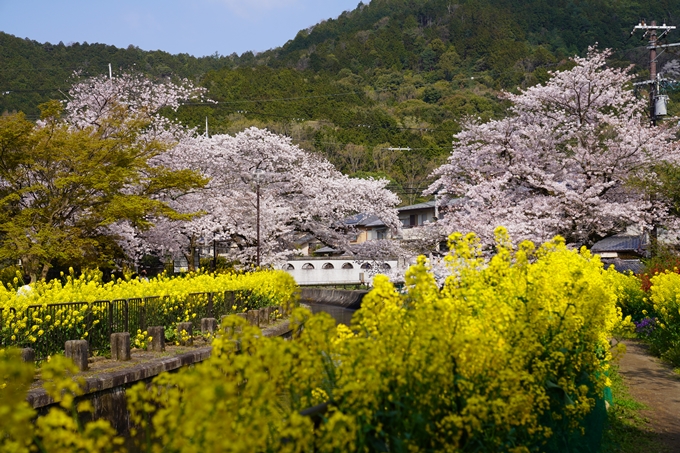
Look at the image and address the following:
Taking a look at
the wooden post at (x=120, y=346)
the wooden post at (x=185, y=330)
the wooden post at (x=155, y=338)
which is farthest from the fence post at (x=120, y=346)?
the wooden post at (x=185, y=330)

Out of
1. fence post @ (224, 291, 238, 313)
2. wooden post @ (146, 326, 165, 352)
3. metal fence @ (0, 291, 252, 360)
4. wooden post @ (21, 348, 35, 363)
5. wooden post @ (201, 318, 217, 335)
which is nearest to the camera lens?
wooden post @ (21, 348, 35, 363)

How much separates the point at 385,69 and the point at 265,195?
79.7m

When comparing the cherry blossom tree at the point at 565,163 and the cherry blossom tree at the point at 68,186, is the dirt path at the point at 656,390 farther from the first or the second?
the cherry blossom tree at the point at 68,186

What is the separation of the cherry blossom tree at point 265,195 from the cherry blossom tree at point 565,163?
10.5m

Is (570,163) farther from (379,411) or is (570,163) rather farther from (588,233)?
(379,411)

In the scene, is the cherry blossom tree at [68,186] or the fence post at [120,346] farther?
the cherry blossom tree at [68,186]

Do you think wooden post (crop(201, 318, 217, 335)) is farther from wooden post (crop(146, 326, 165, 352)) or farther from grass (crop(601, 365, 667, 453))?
grass (crop(601, 365, 667, 453))

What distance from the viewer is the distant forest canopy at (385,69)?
203 feet

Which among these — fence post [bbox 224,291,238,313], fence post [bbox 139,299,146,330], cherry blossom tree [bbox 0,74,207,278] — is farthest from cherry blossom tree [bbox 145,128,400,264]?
fence post [bbox 139,299,146,330]

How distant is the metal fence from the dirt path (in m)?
7.77

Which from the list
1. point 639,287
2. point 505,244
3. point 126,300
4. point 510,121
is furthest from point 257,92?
point 505,244

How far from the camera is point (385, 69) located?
351 feet

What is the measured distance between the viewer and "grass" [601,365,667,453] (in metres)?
7.07

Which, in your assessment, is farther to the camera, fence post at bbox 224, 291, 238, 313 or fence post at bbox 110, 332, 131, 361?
fence post at bbox 224, 291, 238, 313
